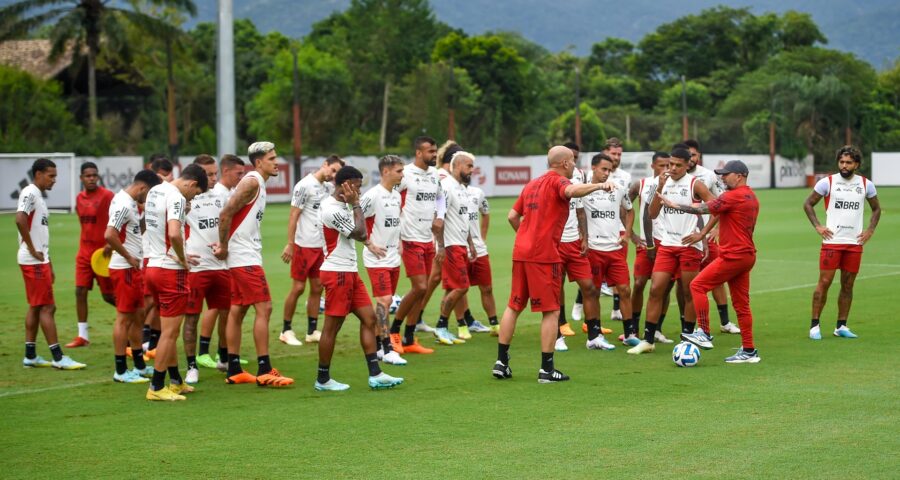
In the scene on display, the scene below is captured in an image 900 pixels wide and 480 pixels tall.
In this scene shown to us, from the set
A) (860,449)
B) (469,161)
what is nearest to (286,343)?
(469,161)

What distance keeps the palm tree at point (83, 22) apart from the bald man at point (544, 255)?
52715 mm

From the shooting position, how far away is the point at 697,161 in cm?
1389

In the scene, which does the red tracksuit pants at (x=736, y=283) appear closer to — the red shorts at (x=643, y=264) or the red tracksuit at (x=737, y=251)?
the red tracksuit at (x=737, y=251)

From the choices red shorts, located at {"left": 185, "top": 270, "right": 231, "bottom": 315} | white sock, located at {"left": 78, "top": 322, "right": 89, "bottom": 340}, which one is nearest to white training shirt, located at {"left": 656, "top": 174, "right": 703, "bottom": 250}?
red shorts, located at {"left": 185, "top": 270, "right": 231, "bottom": 315}

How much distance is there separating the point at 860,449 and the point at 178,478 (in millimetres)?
4509

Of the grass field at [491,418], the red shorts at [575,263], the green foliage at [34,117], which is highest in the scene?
the green foliage at [34,117]

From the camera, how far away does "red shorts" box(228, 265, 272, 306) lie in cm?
1084

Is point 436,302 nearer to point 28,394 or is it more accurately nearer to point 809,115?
point 28,394

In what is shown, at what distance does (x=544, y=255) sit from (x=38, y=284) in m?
5.48

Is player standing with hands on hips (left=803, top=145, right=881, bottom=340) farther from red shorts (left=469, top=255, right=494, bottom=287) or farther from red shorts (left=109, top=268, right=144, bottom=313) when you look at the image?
red shorts (left=109, top=268, right=144, bottom=313)

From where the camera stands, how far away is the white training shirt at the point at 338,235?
10.4m

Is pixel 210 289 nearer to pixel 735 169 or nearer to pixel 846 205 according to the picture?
pixel 735 169

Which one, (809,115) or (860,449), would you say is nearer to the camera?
(860,449)

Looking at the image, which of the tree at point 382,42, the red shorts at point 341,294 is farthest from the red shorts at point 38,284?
the tree at point 382,42
